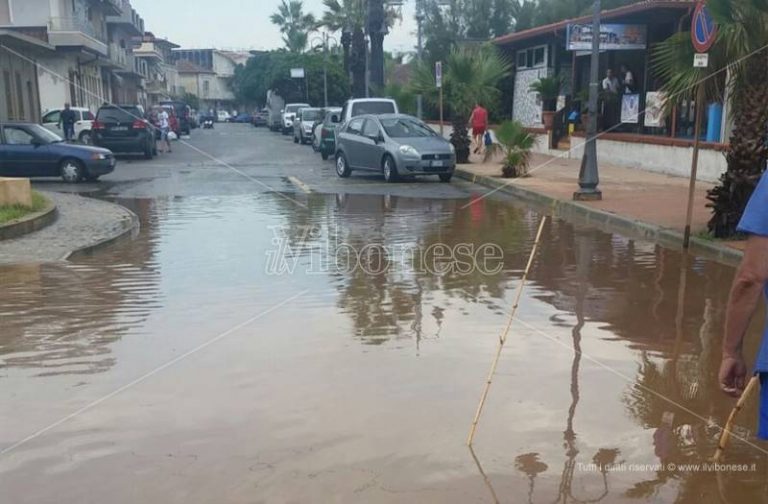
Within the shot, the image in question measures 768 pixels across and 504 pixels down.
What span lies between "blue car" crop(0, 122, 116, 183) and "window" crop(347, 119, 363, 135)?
6.13 metres

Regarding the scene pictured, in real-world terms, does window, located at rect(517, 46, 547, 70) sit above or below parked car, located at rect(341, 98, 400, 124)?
above

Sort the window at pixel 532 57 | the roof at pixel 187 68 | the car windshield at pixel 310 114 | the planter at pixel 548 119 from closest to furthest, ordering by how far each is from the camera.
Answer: the planter at pixel 548 119 → the window at pixel 532 57 → the car windshield at pixel 310 114 → the roof at pixel 187 68

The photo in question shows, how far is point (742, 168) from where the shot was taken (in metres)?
10.2

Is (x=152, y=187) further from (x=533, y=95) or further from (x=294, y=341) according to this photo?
(x=533, y=95)

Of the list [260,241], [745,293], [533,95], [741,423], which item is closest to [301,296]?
[260,241]

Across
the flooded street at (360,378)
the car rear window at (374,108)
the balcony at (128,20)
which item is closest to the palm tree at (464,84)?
the car rear window at (374,108)

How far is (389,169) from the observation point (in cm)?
1959

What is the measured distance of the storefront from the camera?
64.7ft

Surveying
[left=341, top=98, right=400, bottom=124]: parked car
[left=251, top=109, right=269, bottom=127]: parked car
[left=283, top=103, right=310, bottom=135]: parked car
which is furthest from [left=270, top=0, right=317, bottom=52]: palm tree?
[left=341, top=98, right=400, bottom=124]: parked car

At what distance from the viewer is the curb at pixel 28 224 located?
35.5 ft

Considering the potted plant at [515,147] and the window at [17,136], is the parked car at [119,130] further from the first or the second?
the potted plant at [515,147]

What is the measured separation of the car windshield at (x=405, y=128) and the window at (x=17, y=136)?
8463mm

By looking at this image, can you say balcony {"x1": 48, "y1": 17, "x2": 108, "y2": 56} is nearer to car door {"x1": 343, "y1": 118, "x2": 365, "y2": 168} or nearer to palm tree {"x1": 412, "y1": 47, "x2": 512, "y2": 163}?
palm tree {"x1": 412, "y1": 47, "x2": 512, "y2": 163}

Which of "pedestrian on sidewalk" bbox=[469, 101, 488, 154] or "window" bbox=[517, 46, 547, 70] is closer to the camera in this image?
"pedestrian on sidewalk" bbox=[469, 101, 488, 154]
